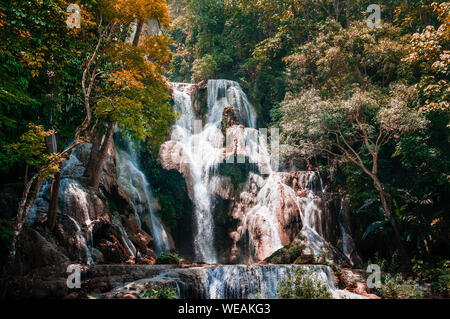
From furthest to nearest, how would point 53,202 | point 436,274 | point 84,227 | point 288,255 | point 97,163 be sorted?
point 288,255
point 97,163
point 436,274
point 84,227
point 53,202

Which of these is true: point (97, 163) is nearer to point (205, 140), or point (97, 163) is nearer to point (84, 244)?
point (84, 244)

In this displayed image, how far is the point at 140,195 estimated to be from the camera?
16656 mm

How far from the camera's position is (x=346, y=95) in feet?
56.3

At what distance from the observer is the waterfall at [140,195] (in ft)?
51.7

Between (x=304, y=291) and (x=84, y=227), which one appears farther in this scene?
(x=84, y=227)

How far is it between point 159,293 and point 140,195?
10694 mm

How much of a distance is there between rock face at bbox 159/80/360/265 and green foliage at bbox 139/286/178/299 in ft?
29.5

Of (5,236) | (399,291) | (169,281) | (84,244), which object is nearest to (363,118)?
(399,291)

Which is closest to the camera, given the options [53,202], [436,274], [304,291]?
[304,291]

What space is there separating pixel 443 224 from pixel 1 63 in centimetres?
1902

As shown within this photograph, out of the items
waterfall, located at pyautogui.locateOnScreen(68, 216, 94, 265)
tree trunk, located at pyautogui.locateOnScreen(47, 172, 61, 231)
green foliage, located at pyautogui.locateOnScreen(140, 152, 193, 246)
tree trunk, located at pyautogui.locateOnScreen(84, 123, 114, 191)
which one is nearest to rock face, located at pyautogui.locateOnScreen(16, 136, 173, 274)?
waterfall, located at pyautogui.locateOnScreen(68, 216, 94, 265)

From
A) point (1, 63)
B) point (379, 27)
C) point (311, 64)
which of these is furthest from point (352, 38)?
point (1, 63)

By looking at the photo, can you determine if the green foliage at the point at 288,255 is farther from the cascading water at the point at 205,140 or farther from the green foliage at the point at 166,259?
the cascading water at the point at 205,140

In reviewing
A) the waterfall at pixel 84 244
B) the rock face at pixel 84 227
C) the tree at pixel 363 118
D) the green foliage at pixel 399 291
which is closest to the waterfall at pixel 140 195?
the rock face at pixel 84 227
